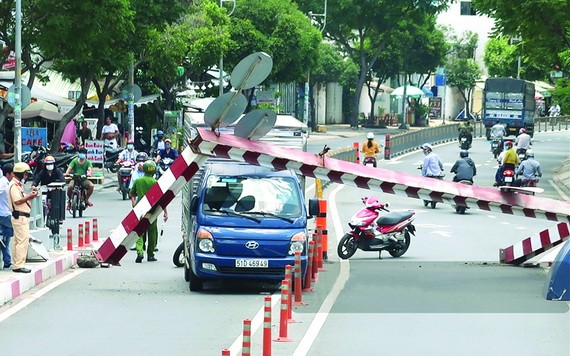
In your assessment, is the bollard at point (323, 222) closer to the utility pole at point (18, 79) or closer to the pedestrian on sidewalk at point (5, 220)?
the pedestrian on sidewalk at point (5, 220)

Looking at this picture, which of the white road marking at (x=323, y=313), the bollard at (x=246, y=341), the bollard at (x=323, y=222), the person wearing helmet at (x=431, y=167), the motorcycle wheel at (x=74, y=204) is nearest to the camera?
the bollard at (x=246, y=341)

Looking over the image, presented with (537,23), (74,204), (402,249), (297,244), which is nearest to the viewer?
(297,244)

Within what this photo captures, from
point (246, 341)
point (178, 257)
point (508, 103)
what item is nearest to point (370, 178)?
point (178, 257)

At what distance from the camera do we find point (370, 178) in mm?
16516

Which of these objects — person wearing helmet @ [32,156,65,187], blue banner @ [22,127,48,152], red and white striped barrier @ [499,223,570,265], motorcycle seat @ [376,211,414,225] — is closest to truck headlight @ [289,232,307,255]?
red and white striped barrier @ [499,223,570,265]

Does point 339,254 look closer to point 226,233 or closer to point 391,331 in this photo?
point 226,233

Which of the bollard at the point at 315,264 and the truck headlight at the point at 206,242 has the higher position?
the truck headlight at the point at 206,242

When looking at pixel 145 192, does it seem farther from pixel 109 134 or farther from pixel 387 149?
pixel 387 149

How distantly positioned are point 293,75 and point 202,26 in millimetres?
15192

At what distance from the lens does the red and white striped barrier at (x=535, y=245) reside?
791 inches

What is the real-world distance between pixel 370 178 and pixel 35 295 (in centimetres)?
481

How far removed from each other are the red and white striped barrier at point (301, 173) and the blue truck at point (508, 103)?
51.4m

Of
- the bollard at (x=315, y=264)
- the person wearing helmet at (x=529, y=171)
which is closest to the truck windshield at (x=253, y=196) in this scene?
the bollard at (x=315, y=264)

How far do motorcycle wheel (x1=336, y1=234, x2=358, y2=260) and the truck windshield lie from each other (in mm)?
3965
